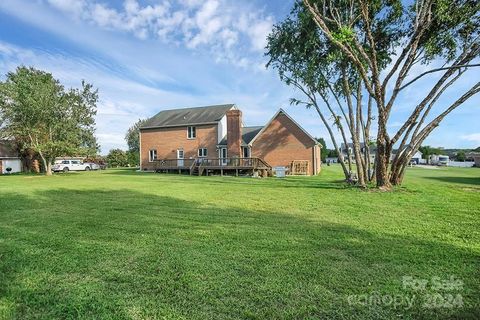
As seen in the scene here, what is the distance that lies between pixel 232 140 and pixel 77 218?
23395mm

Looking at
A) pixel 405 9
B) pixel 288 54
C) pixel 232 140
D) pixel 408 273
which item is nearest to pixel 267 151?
pixel 232 140

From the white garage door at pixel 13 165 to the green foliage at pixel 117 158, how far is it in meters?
15.5

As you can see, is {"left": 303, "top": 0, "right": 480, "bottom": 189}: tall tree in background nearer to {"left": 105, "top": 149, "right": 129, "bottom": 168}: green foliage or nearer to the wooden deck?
the wooden deck

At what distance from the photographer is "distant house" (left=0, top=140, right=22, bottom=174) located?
38.7 metres

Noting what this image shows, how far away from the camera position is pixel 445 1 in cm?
1217

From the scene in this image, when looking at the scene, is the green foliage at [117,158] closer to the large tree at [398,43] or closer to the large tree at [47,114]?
the large tree at [47,114]

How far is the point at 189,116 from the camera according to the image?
115 feet

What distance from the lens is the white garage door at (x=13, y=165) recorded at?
38750 mm

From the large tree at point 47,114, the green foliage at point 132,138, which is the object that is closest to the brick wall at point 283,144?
the large tree at point 47,114

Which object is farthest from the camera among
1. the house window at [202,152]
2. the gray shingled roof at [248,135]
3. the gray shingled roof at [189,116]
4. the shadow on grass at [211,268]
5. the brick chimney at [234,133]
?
the gray shingled roof at [189,116]

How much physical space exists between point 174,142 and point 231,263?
102ft

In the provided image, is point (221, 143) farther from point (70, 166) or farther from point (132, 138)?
point (132, 138)

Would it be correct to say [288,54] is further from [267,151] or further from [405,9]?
[267,151]

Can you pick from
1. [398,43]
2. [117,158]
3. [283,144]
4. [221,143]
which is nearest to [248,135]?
[221,143]
